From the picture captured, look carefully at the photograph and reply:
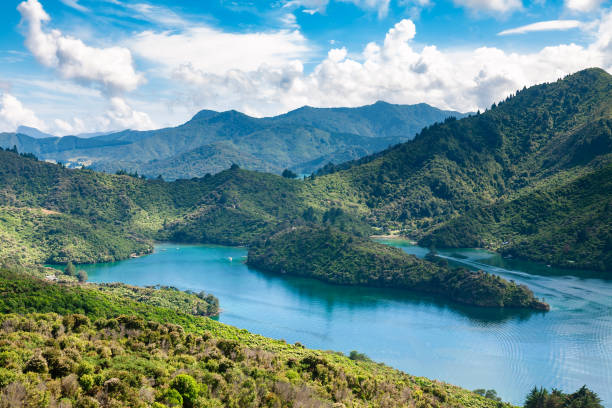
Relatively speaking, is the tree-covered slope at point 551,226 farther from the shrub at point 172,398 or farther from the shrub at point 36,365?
the shrub at point 36,365

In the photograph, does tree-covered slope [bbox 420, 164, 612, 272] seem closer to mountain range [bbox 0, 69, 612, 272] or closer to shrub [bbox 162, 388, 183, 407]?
mountain range [bbox 0, 69, 612, 272]

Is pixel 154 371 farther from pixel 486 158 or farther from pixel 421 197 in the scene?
pixel 486 158

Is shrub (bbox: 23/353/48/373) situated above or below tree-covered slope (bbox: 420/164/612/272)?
below

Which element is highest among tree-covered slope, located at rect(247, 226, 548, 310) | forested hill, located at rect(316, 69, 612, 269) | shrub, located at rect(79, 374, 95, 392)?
forested hill, located at rect(316, 69, 612, 269)

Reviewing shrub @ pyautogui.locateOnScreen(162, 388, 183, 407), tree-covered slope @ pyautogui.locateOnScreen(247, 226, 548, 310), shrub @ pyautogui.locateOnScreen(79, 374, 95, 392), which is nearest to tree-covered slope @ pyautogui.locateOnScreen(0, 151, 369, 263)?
tree-covered slope @ pyautogui.locateOnScreen(247, 226, 548, 310)

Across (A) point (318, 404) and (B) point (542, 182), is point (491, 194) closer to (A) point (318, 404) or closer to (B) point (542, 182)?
(B) point (542, 182)

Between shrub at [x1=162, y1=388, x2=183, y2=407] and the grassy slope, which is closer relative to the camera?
the grassy slope

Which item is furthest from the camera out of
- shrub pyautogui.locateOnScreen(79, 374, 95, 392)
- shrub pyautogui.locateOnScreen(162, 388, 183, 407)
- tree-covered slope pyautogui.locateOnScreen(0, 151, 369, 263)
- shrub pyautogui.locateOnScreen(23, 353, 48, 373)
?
tree-covered slope pyautogui.locateOnScreen(0, 151, 369, 263)
